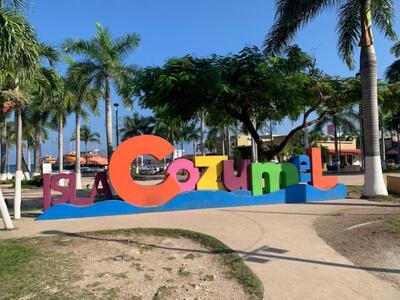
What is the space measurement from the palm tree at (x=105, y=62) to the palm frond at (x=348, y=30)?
33.1ft

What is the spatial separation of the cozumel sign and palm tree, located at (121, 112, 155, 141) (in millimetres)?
49681

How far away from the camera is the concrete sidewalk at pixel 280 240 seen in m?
6.95

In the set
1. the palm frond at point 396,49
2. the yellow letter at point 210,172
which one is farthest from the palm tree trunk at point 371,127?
the palm frond at point 396,49

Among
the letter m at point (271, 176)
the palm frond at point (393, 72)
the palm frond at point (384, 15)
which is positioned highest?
the palm frond at point (393, 72)

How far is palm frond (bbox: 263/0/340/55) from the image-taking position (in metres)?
18.2

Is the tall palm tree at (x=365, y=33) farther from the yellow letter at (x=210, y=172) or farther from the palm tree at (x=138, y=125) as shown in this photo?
the palm tree at (x=138, y=125)

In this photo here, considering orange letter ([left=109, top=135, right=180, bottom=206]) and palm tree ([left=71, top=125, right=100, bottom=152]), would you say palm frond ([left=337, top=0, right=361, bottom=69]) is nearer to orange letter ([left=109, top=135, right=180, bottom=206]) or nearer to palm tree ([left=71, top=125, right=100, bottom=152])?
orange letter ([left=109, top=135, right=180, bottom=206])

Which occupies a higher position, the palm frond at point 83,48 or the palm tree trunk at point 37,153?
the palm frond at point 83,48

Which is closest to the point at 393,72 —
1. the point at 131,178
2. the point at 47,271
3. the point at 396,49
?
the point at 396,49

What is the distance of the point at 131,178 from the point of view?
51.0ft

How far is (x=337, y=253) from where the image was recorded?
9.05 m

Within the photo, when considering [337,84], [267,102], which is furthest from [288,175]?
[337,84]

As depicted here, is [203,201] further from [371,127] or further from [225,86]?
[371,127]

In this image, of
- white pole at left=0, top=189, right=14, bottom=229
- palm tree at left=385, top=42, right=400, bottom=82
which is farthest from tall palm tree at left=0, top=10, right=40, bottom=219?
palm tree at left=385, top=42, right=400, bottom=82
